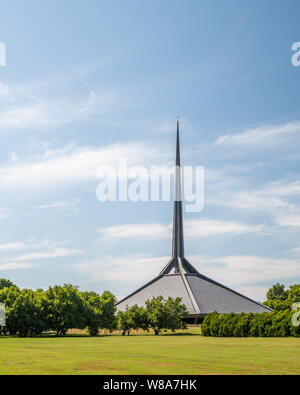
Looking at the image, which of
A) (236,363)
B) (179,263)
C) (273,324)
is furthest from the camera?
(179,263)

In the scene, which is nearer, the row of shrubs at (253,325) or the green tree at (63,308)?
the row of shrubs at (253,325)

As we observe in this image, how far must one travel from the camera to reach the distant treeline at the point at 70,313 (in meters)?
51.6

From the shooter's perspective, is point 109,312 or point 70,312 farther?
point 109,312

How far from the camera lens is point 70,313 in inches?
2064

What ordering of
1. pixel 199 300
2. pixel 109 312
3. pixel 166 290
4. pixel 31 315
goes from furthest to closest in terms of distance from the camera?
pixel 166 290 < pixel 199 300 < pixel 109 312 < pixel 31 315

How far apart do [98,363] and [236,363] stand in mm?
5738

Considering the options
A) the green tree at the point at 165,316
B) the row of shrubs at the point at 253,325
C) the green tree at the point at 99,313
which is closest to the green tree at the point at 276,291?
the green tree at the point at 165,316

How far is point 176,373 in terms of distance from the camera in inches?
647

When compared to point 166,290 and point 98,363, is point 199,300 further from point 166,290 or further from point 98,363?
point 98,363

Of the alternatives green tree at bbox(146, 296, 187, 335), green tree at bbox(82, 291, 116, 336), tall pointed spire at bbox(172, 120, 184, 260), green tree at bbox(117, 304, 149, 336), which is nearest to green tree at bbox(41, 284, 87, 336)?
green tree at bbox(82, 291, 116, 336)

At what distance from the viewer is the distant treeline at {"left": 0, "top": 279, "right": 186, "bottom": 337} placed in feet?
169

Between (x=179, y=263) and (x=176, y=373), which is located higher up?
(x=179, y=263)

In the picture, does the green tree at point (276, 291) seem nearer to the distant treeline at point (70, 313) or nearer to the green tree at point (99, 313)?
the distant treeline at point (70, 313)
